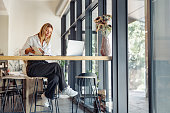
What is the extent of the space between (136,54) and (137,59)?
63 mm

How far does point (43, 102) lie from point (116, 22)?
6.12 feet

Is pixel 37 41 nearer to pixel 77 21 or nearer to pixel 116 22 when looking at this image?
pixel 116 22

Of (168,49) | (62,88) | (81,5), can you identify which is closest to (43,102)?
(62,88)

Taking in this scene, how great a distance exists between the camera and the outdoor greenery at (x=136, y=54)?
246cm

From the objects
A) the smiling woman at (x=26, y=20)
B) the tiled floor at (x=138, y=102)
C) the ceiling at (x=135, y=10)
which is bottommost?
Result: the tiled floor at (x=138, y=102)

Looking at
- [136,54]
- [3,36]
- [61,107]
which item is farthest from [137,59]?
[3,36]

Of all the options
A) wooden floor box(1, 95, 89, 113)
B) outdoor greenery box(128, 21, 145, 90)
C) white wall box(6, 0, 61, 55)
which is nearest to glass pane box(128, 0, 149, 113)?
outdoor greenery box(128, 21, 145, 90)

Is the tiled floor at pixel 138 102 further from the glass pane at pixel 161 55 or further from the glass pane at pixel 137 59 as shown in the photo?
the glass pane at pixel 161 55

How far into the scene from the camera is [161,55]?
2172 mm

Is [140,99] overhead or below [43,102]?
overhead

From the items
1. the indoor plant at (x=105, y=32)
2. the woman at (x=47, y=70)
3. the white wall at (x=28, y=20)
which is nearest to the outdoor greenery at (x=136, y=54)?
the indoor plant at (x=105, y=32)

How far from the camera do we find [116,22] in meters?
2.80

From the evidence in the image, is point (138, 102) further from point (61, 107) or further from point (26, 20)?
point (26, 20)

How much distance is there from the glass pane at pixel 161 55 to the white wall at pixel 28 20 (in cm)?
655
